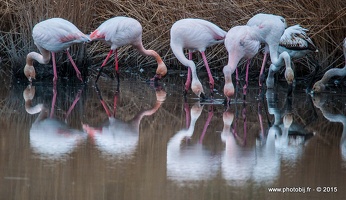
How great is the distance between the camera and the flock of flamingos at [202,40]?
37.0ft

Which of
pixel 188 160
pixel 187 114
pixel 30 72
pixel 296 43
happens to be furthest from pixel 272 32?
pixel 188 160

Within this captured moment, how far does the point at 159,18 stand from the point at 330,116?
18.1 feet

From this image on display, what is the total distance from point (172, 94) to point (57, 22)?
207cm

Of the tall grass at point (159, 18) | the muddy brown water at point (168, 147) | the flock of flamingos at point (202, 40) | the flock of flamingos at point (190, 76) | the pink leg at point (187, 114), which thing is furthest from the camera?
the tall grass at point (159, 18)

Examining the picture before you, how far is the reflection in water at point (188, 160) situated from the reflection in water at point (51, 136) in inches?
35.6

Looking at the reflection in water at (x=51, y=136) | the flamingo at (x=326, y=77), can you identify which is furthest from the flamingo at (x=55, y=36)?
the flamingo at (x=326, y=77)

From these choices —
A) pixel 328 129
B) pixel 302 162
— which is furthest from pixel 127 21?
pixel 302 162

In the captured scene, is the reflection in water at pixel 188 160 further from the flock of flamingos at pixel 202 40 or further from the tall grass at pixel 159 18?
the tall grass at pixel 159 18

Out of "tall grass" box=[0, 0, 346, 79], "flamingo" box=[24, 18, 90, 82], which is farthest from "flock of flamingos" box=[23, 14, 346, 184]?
"tall grass" box=[0, 0, 346, 79]

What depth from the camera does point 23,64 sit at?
42.8 ft

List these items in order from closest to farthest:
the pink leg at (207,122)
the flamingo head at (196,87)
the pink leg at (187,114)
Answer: the pink leg at (207,122), the pink leg at (187,114), the flamingo head at (196,87)

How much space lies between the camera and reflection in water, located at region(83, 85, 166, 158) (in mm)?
7282

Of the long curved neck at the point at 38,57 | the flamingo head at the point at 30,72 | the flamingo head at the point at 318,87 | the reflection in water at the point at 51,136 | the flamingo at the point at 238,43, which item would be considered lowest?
the reflection in water at the point at 51,136

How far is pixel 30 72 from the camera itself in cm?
1240
